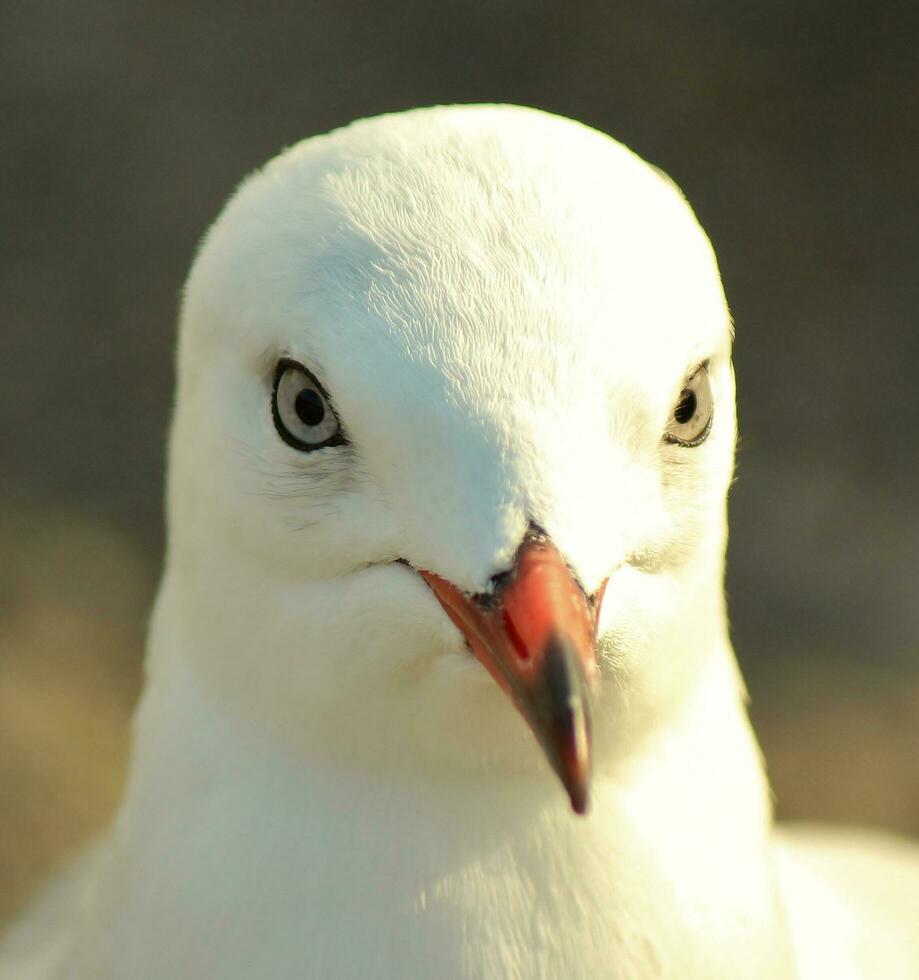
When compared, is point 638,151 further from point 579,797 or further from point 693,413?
point 579,797

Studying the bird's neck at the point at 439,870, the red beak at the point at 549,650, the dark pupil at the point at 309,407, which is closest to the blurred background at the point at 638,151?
the bird's neck at the point at 439,870

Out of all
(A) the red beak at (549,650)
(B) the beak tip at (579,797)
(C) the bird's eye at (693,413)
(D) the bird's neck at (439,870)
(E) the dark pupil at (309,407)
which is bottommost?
(D) the bird's neck at (439,870)

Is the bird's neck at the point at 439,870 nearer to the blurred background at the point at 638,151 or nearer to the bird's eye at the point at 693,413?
the bird's eye at the point at 693,413

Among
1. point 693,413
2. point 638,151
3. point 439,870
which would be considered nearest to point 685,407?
point 693,413

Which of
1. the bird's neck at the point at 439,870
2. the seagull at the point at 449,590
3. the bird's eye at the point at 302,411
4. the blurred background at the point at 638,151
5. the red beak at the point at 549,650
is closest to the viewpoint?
the red beak at the point at 549,650

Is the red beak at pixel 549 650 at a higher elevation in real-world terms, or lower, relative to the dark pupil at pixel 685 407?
lower

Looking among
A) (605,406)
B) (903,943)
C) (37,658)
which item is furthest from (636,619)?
(37,658)

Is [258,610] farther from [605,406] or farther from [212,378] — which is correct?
[605,406]
